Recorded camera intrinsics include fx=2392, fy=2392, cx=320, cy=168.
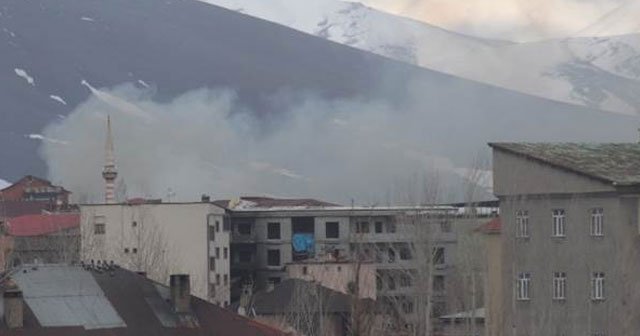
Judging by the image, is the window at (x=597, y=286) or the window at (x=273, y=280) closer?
the window at (x=597, y=286)

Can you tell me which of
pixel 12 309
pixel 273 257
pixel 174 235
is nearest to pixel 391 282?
pixel 174 235

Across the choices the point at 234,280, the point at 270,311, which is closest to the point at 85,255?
the point at 270,311

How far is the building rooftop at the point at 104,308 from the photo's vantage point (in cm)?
4884

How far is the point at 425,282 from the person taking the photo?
55906 mm

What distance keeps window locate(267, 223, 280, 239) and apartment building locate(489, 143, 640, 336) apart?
58217 millimetres

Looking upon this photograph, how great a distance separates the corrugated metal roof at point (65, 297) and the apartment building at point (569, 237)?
888 centimetres

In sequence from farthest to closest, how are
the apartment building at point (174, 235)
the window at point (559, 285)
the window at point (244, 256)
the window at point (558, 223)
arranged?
the window at point (244, 256) → the apartment building at point (174, 235) → the window at point (558, 223) → the window at point (559, 285)

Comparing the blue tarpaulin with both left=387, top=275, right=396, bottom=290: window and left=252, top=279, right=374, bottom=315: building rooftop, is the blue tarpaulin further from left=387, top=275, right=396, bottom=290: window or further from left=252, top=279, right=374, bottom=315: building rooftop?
left=252, top=279, right=374, bottom=315: building rooftop

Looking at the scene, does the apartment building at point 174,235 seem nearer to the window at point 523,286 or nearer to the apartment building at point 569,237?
the apartment building at point 569,237

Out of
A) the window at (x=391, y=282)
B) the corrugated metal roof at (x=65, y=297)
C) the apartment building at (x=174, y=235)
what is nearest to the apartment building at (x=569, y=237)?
the corrugated metal roof at (x=65, y=297)

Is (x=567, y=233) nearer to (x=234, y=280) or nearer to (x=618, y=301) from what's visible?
(x=618, y=301)

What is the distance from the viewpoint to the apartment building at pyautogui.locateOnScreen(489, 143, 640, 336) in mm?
53125

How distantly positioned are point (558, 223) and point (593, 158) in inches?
69.9

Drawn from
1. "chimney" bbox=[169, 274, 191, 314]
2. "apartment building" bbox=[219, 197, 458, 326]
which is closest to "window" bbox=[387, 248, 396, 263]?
"apartment building" bbox=[219, 197, 458, 326]
